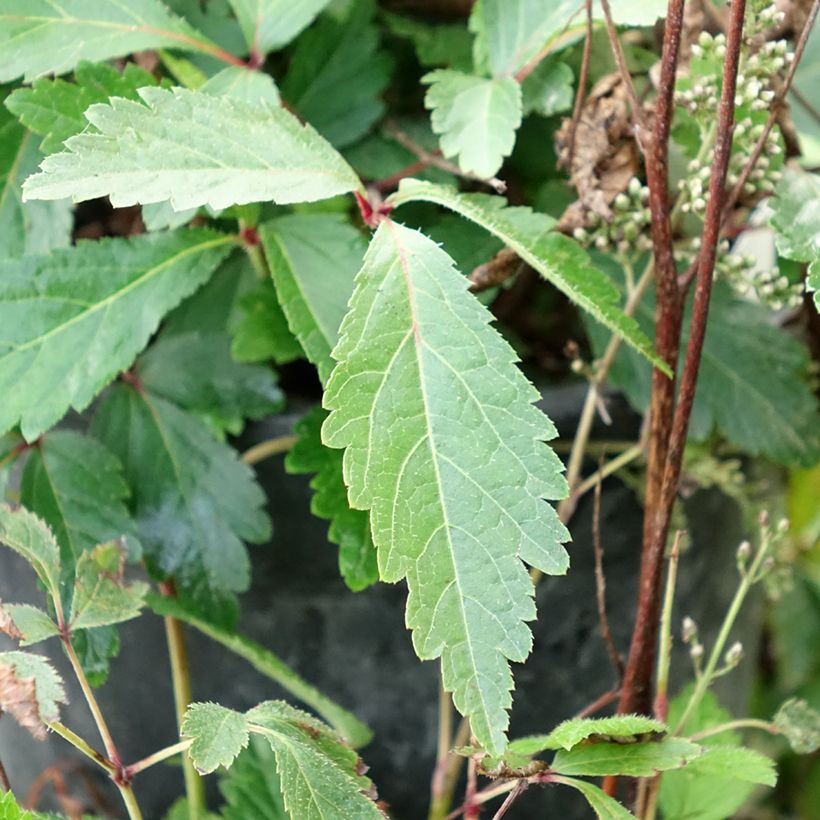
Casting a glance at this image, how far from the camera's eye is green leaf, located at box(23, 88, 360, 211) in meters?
0.38

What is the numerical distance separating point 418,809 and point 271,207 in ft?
1.48

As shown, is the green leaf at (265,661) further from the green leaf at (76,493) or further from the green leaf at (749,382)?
the green leaf at (749,382)

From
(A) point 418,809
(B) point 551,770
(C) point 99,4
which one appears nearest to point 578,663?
(A) point 418,809

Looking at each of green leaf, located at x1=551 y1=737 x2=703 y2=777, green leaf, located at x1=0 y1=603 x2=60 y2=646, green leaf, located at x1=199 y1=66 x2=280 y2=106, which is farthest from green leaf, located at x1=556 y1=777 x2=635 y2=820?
green leaf, located at x1=199 y1=66 x2=280 y2=106

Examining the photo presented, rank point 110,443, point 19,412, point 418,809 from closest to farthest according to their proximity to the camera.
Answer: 1. point 19,412
2. point 110,443
3. point 418,809

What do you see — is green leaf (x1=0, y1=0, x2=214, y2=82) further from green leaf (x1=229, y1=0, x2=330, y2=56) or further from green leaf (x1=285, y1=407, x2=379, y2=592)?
green leaf (x1=285, y1=407, x2=379, y2=592)

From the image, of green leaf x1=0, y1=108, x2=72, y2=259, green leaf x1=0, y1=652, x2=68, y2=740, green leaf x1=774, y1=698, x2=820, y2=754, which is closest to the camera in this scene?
green leaf x1=0, y1=652, x2=68, y2=740

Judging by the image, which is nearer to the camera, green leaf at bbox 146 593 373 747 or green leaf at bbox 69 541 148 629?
green leaf at bbox 69 541 148 629

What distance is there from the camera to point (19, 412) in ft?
1.58

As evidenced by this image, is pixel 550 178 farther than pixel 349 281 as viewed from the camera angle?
Yes

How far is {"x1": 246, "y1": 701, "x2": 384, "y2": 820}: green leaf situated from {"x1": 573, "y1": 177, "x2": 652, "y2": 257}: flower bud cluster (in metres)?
0.29

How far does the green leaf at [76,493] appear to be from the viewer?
0.54 m

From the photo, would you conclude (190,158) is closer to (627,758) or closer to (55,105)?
(55,105)

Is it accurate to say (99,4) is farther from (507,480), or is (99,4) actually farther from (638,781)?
(638,781)
